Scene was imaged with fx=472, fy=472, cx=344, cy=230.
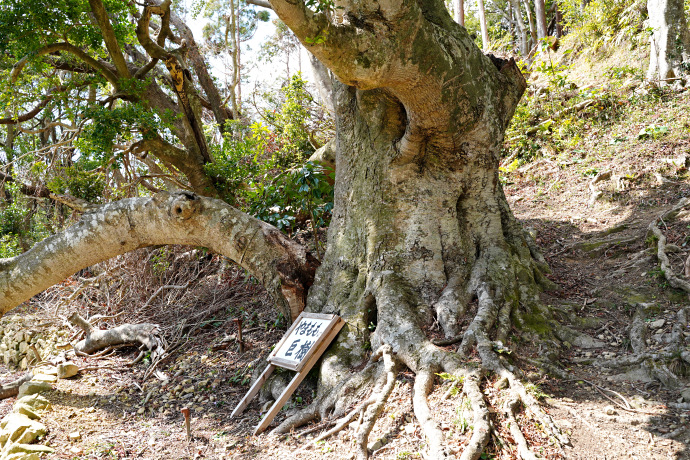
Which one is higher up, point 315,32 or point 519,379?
point 315,32

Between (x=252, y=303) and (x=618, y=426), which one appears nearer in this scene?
(x=618, y=426)

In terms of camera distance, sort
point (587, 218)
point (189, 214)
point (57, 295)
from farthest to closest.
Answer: point (57, 295) → point (587, 218) → point (189, 214)

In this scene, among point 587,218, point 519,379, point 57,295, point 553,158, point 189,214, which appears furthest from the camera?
point 553,158

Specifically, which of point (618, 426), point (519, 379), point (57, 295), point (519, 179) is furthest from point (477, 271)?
point (57, 295)

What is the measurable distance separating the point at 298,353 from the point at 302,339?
0.46 ft

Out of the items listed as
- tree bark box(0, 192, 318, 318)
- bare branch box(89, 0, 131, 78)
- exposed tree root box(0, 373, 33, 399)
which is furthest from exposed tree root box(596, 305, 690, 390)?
bare branch box(89, 0, 131, 78)

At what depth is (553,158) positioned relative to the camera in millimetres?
8469

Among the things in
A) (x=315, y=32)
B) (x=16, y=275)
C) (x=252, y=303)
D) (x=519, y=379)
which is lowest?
(x=252, y=303)

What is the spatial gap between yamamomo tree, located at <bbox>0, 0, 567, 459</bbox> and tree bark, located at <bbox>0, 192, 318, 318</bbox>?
13 mm

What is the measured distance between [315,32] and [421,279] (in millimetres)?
2093

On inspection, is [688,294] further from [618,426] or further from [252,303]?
[252,303]

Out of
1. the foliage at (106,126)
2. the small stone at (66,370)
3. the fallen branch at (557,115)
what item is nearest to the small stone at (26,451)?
the small stone at (66,370)

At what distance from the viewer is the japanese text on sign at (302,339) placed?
370cm

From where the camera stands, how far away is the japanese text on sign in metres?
3.70
